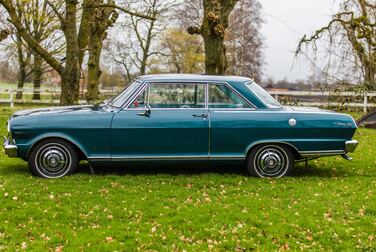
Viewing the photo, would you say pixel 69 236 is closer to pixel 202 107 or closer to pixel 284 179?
pixel 202 107

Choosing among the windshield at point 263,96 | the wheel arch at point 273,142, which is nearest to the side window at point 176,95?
the windshield at point 263,96

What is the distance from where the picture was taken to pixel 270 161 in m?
8.48

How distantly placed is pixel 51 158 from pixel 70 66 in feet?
19.6

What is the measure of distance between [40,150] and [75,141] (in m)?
0.59

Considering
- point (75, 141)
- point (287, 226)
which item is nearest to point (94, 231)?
point (287, 226)

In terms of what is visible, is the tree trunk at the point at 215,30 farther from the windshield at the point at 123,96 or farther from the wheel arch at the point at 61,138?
the wheel arch at the point at 61,138

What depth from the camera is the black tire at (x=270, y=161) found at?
844 centimetres

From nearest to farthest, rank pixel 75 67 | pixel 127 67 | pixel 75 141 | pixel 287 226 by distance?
1. pixel 287 226
2. pixel 75 141
3. pixel 75 67
4. pixel 127 67

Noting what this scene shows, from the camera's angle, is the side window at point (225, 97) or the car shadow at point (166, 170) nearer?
the side window at point (225, 97)

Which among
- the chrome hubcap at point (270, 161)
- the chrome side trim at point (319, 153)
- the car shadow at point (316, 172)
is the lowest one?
the car shadow at point (316, 172)

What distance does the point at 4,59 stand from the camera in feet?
127

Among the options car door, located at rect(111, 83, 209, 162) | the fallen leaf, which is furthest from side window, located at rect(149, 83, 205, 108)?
the fallen leaf

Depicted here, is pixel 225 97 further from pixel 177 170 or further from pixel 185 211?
pixel 185 211

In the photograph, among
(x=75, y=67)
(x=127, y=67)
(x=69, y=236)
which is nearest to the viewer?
(x=69, y=236)
